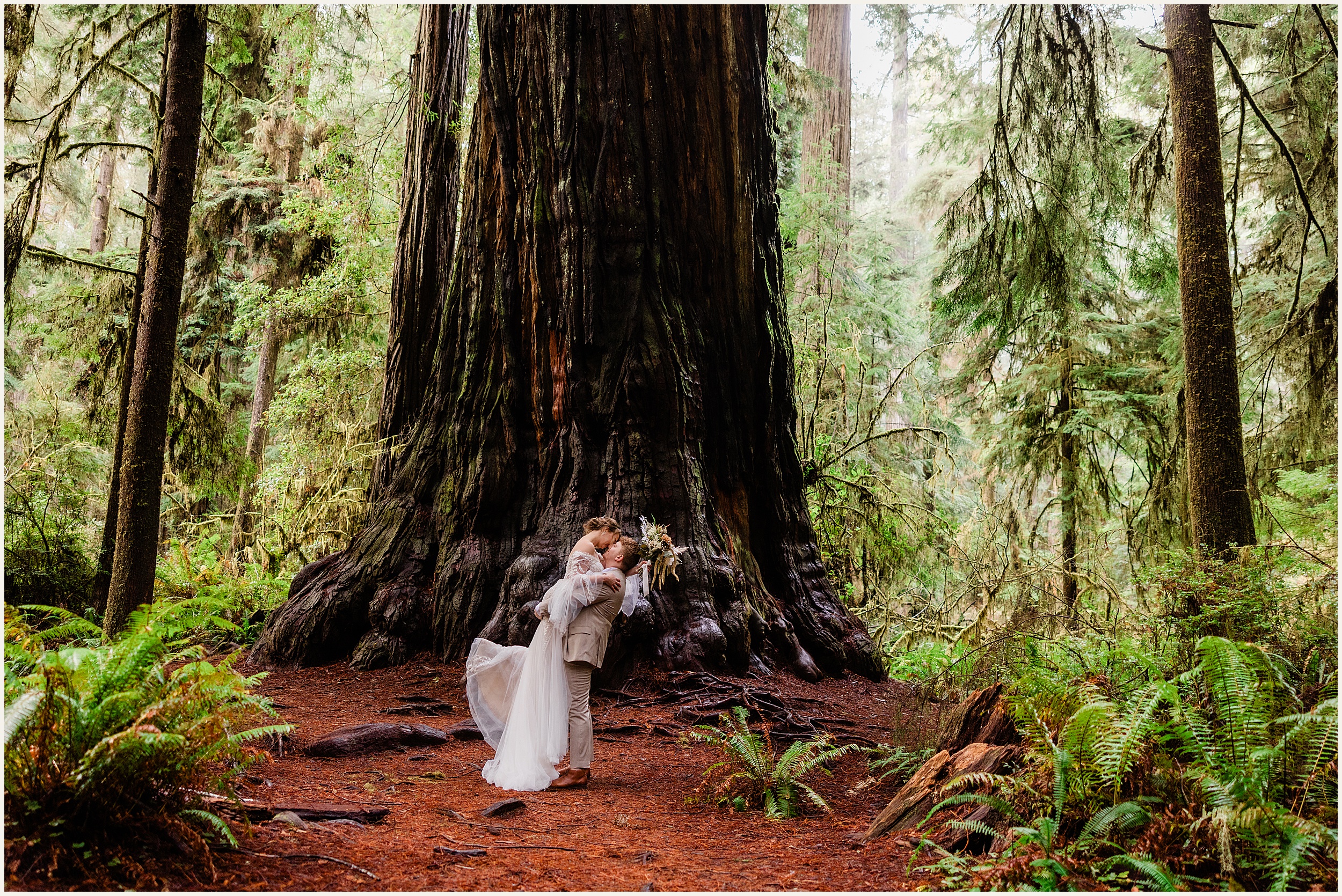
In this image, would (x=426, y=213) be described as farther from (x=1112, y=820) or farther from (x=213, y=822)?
(x=1112, y=820)

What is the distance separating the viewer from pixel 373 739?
516 centimetres

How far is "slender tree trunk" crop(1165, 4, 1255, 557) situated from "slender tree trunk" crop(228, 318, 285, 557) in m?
11.5

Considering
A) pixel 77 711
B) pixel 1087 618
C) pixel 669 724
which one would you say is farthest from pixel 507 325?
pixel 1087 618

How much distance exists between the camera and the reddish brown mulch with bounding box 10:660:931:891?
3064mm

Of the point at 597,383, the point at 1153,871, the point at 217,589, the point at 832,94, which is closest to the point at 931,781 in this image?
the point at 1153,871

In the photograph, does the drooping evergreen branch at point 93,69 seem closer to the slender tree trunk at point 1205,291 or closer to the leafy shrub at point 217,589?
the leafy shrub at point 217,589

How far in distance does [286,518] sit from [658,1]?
792cm

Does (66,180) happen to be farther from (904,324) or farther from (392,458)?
(904,324)

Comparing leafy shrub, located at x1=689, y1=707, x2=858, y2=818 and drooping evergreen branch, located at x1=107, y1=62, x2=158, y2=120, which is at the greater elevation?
drooping evergreen branch, located at x1=107, y1=62, x2=158, y2=120

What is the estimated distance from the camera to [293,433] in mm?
11438

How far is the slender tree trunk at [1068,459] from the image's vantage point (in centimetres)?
1091

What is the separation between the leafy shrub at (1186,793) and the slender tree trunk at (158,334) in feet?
17.7

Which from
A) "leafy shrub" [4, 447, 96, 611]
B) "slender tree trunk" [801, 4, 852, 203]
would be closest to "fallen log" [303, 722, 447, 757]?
"leafy shrub" [4, 447, 96, 611]

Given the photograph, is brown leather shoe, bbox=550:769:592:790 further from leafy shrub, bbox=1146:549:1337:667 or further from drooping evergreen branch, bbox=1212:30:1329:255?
drooping evergreen branch, bbox=1212:30:1329:255
